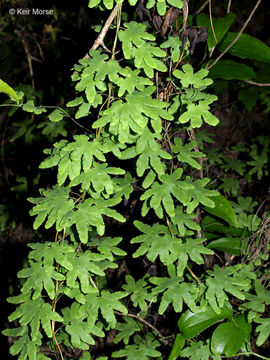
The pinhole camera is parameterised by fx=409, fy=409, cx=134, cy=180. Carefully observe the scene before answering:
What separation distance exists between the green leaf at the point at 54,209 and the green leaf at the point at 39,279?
0.13 meters

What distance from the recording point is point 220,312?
1348 millimetres

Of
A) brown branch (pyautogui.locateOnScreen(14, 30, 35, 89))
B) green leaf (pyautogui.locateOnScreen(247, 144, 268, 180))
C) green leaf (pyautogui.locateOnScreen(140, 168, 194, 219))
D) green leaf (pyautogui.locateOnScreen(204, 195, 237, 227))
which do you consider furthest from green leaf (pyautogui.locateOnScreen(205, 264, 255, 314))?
brown branch (pyautogui.locateOnScreen(14, 30, 35, 89))

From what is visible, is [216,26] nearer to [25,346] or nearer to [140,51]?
[140,51]

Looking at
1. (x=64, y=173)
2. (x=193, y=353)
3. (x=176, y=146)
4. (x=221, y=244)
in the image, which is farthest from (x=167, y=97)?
(x=193, y=353)

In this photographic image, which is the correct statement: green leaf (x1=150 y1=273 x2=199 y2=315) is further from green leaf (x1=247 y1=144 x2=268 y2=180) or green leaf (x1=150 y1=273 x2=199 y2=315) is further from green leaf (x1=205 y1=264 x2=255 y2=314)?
green leaf (x1=247 y1=144 x2=268 y2=180)

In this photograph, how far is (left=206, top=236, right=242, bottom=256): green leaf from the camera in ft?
5.84

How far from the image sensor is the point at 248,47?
60.3 inches

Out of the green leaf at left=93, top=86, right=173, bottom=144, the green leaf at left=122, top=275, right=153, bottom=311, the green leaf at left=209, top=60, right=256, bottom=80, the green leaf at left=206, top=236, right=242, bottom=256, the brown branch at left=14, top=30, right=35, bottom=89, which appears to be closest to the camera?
the green leaf at left=93, top=86, right=173, bottom=144

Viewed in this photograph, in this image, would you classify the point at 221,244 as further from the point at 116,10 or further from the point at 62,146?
the point at 116,10

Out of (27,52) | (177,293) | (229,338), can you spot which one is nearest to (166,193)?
(177,293)

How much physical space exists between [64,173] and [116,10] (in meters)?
0.52

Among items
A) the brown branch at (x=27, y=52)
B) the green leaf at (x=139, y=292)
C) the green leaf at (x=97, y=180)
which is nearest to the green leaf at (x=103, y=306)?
the green leaf at (x=139, y=292)

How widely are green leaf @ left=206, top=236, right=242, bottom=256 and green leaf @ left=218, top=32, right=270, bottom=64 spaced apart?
2.51ft

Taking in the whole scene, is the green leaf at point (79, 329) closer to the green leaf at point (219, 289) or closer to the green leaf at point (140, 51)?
the green leaf at point (219, 289)
